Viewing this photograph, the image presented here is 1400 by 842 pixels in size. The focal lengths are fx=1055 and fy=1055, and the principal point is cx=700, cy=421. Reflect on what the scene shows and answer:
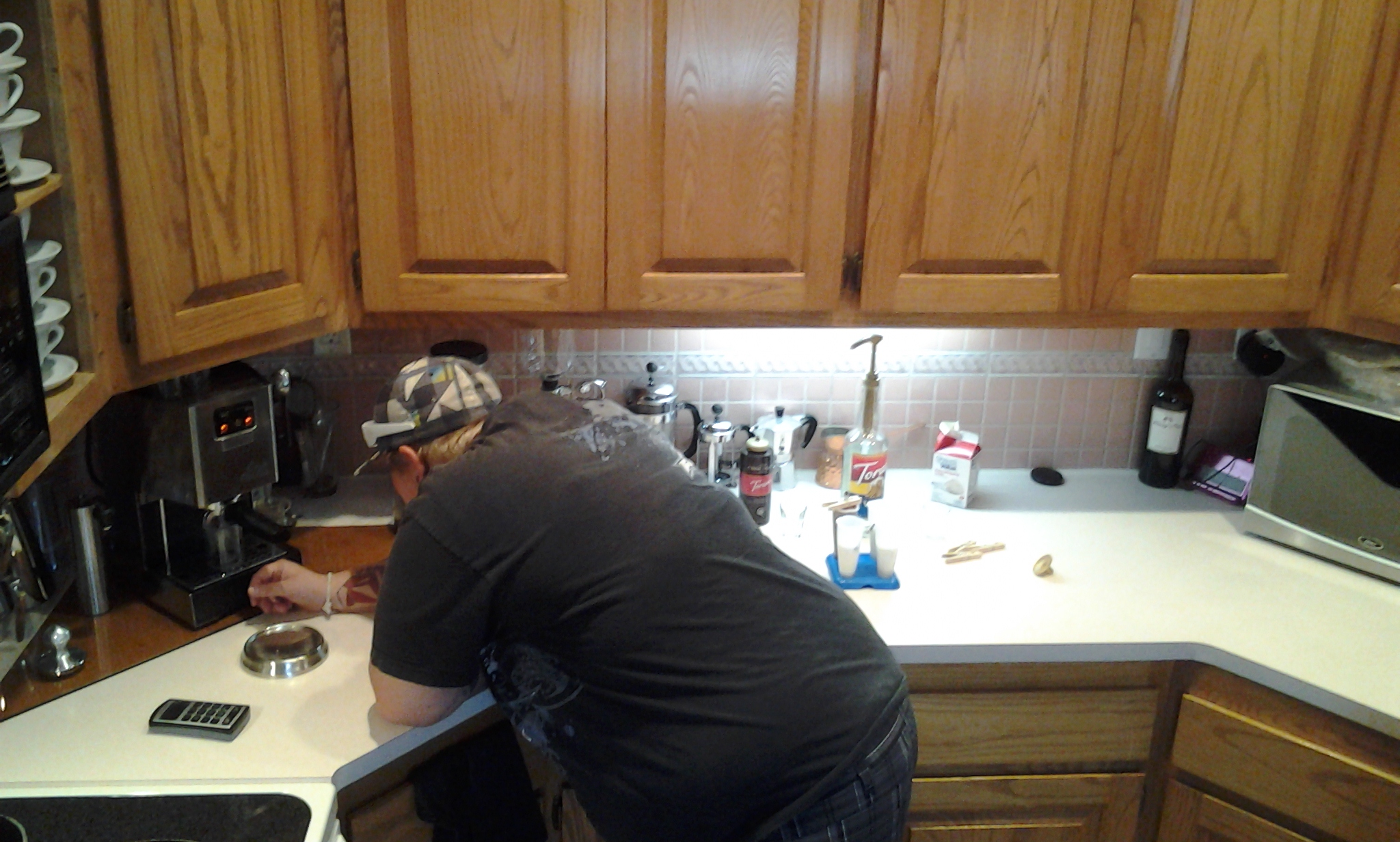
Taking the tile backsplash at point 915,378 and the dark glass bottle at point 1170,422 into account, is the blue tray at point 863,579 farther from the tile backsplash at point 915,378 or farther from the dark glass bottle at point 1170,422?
the dark glass bottle at point 1170,422

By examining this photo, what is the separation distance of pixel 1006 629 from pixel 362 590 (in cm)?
102

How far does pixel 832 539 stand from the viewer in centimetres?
196

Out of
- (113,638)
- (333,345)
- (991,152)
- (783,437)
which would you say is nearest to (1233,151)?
(991,152)

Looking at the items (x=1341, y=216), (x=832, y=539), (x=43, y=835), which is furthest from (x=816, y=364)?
(x=43, y=835)

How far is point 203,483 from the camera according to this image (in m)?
1.54

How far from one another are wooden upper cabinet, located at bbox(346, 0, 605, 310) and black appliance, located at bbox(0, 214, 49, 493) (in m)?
0.70

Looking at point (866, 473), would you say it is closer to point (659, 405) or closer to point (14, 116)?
point (659, 405)

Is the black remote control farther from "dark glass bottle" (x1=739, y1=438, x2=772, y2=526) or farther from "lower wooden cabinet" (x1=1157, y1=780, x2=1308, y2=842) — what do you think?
"lower wooden cabinet" (x1=1157, y1=780, x2=1308, y2=842)

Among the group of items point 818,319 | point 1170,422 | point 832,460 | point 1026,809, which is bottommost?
point 1026,809

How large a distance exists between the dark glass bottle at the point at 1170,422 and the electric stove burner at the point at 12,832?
2.03 meters

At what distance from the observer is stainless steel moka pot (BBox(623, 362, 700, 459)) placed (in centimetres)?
204

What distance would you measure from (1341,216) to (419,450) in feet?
5.15

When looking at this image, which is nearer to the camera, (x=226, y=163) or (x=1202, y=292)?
(x=226, y=163)

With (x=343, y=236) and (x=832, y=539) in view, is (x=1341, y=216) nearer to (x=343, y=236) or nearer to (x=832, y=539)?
(x=832, y=539)
